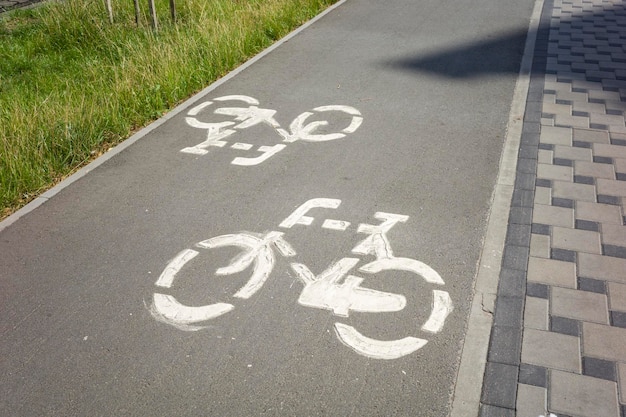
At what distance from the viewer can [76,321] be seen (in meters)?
4.36

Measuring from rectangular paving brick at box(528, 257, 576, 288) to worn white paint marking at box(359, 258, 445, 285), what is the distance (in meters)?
0.66

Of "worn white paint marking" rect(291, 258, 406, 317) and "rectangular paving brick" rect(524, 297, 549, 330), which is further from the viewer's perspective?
"worn white paint marking" rect(291, 258, 406, 317)

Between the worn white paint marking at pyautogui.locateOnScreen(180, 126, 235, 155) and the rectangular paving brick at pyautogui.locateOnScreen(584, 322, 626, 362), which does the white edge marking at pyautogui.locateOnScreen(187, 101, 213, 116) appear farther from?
the rectangular paving brick at pyautogui.locateOnScreen(584, 322, 626, 362)

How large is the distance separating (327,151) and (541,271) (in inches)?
112

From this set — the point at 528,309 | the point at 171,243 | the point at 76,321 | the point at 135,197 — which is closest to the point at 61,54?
the point at 135,197

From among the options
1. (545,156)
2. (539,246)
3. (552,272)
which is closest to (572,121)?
(545,156)

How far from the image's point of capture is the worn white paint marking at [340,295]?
14.5 ft

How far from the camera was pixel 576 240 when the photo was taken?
5.10 metres

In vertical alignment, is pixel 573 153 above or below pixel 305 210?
below

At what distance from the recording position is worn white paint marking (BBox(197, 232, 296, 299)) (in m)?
4.72

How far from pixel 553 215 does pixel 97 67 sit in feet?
22.4

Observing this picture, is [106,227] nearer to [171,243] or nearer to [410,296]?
[171,243]

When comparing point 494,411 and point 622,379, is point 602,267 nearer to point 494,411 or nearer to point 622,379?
point 622,379

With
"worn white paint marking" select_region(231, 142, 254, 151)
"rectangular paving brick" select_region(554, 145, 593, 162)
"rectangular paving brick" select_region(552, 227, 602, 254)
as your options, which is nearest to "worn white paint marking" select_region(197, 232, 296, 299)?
"worn white paint marking" select_region(231, 142, 254, 151)
